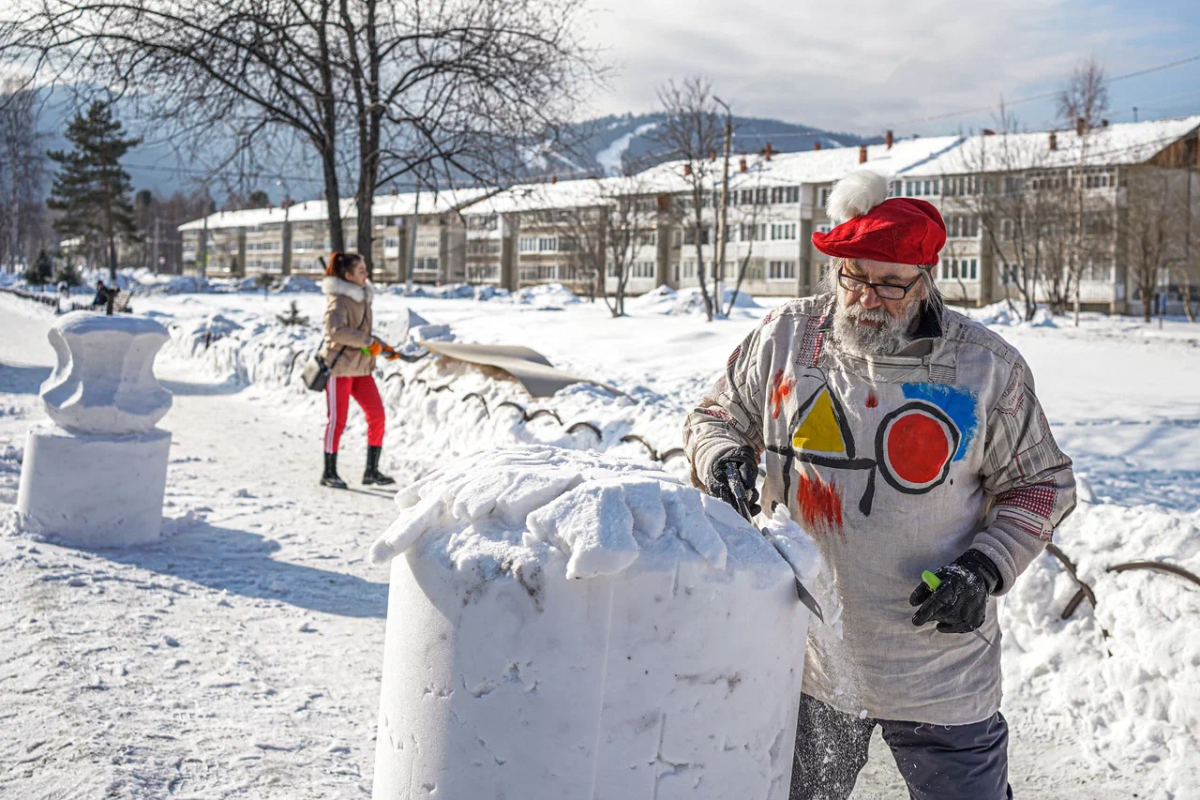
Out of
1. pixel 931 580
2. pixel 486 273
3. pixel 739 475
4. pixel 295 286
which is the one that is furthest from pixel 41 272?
pixel 931 580

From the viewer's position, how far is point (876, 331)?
86.2 inches

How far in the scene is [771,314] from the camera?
2.43 meters

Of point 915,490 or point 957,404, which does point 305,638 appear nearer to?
point 915,490

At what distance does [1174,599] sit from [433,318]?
27.2m

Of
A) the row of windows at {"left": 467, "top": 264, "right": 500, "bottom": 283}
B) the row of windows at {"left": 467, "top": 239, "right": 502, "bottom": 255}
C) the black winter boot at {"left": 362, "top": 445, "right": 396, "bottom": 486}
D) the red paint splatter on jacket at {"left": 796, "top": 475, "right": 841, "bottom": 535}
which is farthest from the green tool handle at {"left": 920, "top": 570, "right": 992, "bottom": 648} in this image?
the row of windows at {"left": 467, "top": 264, "right": 500, "bottom": 283}

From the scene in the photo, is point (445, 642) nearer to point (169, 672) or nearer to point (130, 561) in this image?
point (169, 672)

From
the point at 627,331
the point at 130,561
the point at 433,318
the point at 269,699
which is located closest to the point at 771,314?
the point at 269,699

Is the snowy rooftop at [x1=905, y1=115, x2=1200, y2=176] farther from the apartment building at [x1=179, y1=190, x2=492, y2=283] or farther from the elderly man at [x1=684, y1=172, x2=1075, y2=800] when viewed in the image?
the elderly man at [x1=684, y1=172, x2=1075, y2=800]

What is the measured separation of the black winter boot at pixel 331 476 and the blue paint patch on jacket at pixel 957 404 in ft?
19.2

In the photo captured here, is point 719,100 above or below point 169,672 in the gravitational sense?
above

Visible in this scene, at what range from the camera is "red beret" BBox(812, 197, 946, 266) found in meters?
2.13

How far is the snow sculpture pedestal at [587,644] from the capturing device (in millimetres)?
1511

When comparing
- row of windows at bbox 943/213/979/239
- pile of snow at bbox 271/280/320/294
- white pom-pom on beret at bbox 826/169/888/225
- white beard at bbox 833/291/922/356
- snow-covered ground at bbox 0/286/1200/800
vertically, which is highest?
row of windows at bbox 943/213/979/239

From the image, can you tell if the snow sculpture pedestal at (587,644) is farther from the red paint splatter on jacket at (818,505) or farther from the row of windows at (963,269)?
the row of windows at (963,269)
